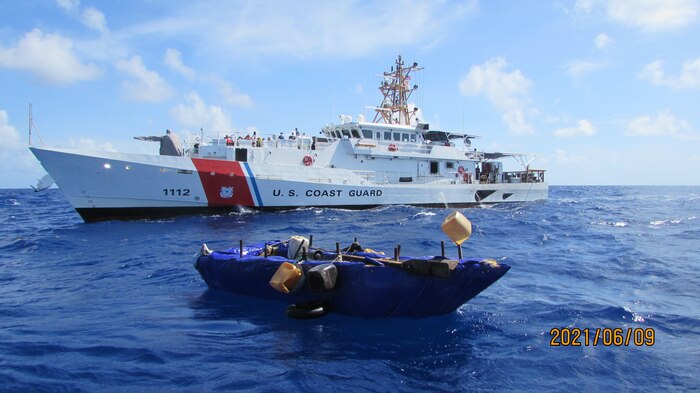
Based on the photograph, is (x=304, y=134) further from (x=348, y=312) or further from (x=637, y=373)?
(x=637, y=373)

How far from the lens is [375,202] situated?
78.0 ft

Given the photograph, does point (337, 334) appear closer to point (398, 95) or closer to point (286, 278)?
point (286, 278)

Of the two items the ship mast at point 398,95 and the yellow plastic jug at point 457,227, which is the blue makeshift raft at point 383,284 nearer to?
the yellow plastic jug at point 457,227

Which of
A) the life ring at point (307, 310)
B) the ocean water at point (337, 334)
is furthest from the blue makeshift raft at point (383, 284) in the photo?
the ocean water at point (337, 334)

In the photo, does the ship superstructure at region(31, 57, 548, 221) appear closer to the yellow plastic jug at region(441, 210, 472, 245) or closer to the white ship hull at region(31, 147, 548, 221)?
the white ship hull at region(31, 147, 548, 221)

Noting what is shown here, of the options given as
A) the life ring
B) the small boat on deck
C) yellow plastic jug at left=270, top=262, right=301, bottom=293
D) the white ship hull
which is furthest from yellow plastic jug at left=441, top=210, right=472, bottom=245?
the white ship hull

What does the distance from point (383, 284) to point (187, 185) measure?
15.4m

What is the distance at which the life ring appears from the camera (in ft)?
19.9

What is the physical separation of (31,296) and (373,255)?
19.9 feet

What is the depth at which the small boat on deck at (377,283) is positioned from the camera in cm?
566

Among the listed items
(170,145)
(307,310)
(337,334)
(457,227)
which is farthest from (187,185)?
(457,227)

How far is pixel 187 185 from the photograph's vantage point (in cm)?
1930

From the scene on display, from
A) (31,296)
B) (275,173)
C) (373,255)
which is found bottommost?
(31,296)

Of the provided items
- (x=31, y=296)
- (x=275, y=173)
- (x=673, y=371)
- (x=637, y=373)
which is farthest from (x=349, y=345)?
(x=275, y=173)
